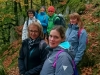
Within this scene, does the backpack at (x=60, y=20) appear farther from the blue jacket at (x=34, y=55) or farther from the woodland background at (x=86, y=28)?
the blue jacket at (x=34, y=55)

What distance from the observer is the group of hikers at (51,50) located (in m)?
3.49

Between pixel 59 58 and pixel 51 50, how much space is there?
1.08 ft

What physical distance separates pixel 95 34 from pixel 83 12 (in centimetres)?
527

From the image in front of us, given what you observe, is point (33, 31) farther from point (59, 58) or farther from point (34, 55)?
point (59, 58)

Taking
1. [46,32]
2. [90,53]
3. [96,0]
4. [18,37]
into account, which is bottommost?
[18,37]

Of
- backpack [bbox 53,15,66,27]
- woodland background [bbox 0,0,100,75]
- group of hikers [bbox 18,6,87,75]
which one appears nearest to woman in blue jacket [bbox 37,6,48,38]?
backpack [bbox 53,15,66,27]

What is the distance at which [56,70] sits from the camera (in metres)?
3.51

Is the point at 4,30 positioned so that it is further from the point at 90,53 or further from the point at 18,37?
the point at 90,53

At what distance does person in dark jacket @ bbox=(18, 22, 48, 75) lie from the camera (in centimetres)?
463

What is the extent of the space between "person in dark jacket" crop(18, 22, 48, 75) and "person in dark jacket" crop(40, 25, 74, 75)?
2.84ft

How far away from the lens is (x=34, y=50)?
183 inches

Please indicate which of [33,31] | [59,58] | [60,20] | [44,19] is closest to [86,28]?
[44,19]

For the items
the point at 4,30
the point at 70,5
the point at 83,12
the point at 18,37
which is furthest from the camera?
the point at 4,30

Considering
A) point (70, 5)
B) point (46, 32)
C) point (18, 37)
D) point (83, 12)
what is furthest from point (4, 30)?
Result: point (46, 32)
